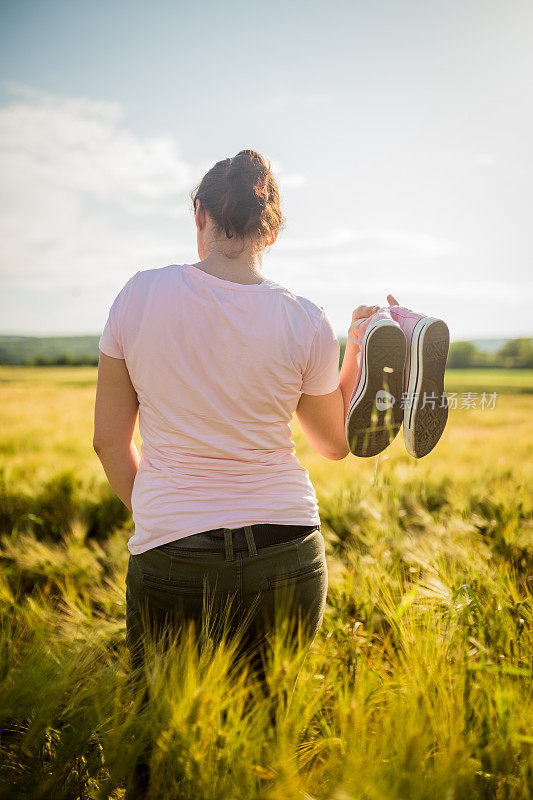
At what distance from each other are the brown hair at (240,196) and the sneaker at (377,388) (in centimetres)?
43

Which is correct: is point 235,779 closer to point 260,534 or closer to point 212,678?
point 212,678

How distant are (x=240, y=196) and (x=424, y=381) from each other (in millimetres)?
774

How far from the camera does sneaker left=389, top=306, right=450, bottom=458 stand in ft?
5.40

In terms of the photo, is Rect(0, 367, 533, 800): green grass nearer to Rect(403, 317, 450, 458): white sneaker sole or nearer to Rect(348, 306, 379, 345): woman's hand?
Rect(403, 317, 450, 458): white sneaker sole

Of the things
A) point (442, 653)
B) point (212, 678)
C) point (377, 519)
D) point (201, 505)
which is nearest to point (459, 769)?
point (442, 653)

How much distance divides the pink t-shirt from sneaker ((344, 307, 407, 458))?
0.21 metres

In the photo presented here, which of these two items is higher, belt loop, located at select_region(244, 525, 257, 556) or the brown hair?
the brown hair

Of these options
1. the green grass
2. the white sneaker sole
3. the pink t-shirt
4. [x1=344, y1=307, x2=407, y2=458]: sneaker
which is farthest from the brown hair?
the green grass

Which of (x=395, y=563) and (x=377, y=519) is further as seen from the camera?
(x=377, y=519)

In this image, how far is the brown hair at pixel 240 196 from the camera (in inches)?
54.4

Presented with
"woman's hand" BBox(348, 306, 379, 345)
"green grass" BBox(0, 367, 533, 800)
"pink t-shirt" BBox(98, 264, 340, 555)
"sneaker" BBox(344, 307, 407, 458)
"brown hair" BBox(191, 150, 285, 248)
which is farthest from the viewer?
"woman's hand" BBox(348, 306, 379, 345)

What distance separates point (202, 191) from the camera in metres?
1.43

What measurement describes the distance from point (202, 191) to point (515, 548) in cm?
213

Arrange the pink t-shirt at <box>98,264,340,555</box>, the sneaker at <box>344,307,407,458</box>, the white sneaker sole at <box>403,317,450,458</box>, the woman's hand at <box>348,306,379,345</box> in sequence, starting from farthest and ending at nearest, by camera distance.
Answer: the woman's hand at <box>348,306,379,345</box>
the white sneaker sole at <box>403,317,450,458</box>
the sneaker at <box>344,307,407,458</box>
the pink t-shirt at <box>98,264,340,555</box>
